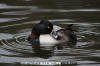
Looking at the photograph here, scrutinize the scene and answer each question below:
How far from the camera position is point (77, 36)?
1245cm

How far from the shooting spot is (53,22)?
1370 centimetres

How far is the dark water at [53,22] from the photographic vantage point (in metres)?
10.5

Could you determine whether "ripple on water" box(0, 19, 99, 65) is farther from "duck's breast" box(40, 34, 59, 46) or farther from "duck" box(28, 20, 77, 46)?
"duck's breast" box(40, 34, 59, 46)

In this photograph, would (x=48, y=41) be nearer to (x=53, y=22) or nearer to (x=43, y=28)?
(x=43, y=28)

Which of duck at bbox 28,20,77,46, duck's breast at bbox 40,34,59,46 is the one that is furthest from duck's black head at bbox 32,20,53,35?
duck's breast at bbox 40,34,59,46

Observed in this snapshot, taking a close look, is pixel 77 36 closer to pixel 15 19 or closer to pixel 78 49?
pixel 78 49

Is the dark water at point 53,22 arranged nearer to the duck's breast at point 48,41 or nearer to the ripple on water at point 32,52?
the ripple on water at point 32,52

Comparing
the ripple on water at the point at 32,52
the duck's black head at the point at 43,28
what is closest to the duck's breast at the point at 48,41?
the duck's black head at the point at 43,28

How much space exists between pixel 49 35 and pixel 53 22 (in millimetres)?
1781

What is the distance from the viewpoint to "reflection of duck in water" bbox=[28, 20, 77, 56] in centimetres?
1183

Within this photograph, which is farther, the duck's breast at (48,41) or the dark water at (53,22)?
the duck's breast at (48,41)

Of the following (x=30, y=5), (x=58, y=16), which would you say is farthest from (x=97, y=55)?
(x=30, y=5)

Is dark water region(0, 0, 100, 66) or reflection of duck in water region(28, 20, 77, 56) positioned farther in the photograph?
reflection of duck in water region(28, 20, 77, 56)

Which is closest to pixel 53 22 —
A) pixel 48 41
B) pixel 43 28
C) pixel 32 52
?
pixel 43 28
